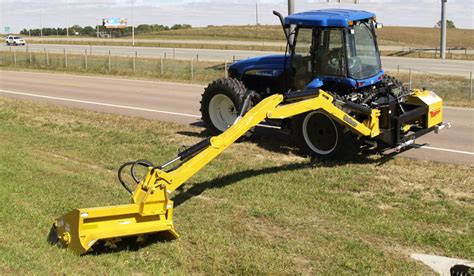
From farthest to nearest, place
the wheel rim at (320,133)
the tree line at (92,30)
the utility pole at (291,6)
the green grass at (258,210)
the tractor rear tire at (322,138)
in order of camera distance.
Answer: the tree line at (92,30) → the utility pole at (291,6) → the wheel rim at (320,133) → the tractor rear tire at (322,138) → the green grass at (258,210)

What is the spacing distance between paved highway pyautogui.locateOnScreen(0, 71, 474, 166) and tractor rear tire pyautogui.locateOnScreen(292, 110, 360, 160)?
170 cm

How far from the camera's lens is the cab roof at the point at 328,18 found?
1014cm

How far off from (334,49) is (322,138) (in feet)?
5.42

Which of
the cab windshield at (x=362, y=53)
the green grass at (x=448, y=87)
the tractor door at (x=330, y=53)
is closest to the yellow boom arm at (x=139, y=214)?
the tractor door at (x=330, y=53)

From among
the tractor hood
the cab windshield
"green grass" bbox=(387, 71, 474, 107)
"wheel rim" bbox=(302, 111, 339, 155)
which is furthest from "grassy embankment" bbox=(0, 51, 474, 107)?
"wheel rim" bbox=(302, 111, 339, 155)

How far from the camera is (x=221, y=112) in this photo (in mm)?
12258

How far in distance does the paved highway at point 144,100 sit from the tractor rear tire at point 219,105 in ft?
7.60

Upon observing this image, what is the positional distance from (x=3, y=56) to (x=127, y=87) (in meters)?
28.1

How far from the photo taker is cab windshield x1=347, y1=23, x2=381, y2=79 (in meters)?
10.2

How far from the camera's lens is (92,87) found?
77.4ft

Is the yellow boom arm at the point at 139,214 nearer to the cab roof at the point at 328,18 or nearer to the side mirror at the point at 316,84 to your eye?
the side mirror at the point at 316,84

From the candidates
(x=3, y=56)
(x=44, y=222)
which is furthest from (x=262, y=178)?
(x=3, y=56)

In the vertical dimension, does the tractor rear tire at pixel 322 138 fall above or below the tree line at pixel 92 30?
below

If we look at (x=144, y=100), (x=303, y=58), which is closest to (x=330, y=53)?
(x=303, y=58)
